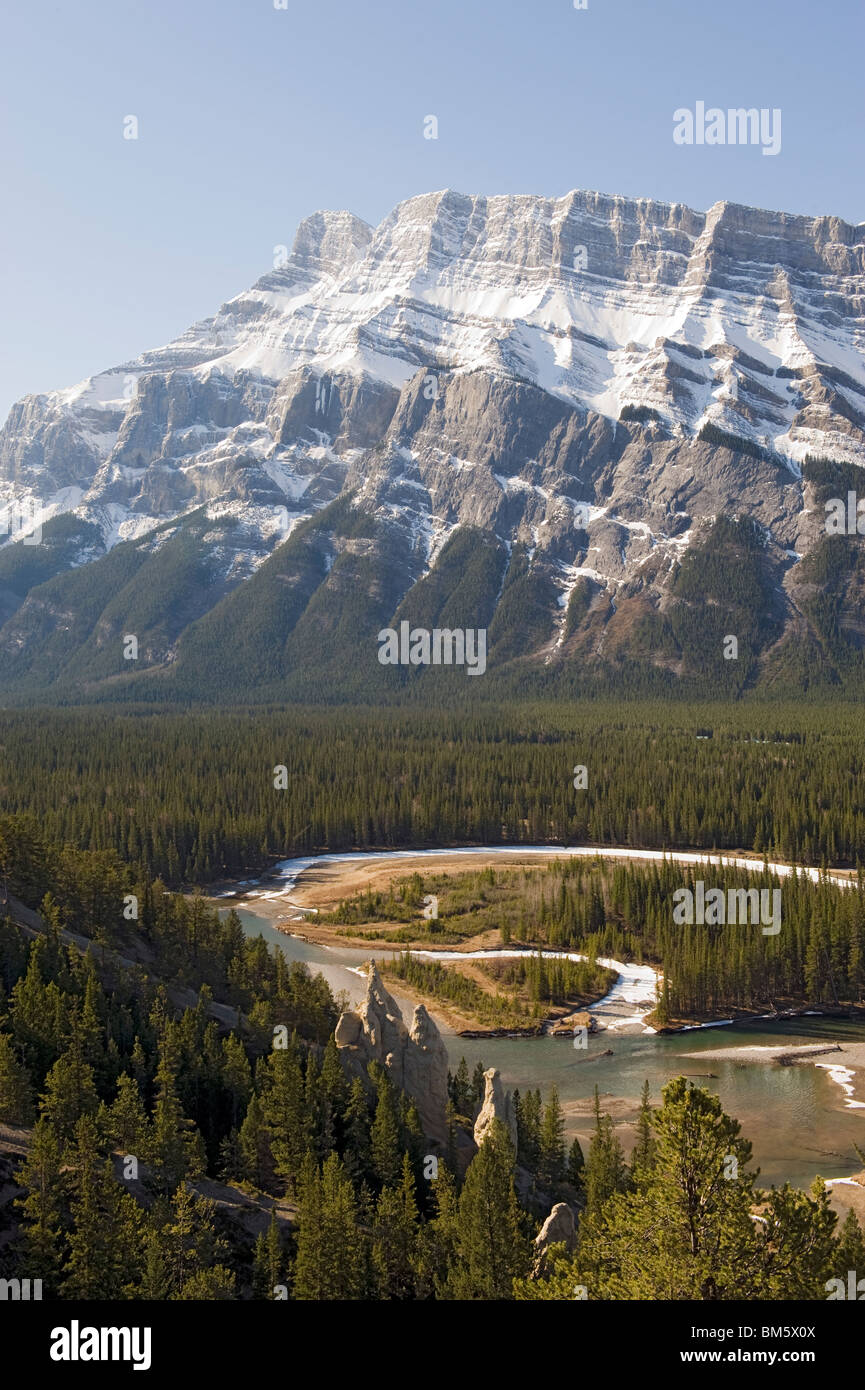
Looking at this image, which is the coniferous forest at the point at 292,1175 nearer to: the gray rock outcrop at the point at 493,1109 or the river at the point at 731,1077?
the gray rock outcrop at the point at 493,1109

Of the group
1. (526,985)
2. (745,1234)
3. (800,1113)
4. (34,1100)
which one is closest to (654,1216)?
(745,1234)

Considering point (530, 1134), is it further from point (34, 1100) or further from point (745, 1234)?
point (745, 1234)

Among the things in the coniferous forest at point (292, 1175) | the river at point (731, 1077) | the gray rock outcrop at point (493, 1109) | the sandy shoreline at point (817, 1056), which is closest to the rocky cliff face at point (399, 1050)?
the coniferous forest at point (292, 1175)

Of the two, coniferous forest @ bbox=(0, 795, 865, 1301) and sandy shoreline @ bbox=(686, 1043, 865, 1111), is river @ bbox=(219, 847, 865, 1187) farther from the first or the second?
coniferous forest @ bbox=(0, 795, 865, 1301)

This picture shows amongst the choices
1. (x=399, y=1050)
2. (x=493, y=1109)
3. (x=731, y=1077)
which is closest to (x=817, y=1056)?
(x=731, y=1077)

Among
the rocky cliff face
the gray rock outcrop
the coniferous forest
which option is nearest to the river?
the coniferous forest

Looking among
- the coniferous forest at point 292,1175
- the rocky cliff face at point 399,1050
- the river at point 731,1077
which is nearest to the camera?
the coniferous forest at point 292,1175

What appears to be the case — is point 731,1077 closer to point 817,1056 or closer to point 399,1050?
point 817,1056

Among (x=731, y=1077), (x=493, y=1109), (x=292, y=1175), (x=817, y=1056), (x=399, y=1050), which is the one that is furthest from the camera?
(x=817, y=1056)
